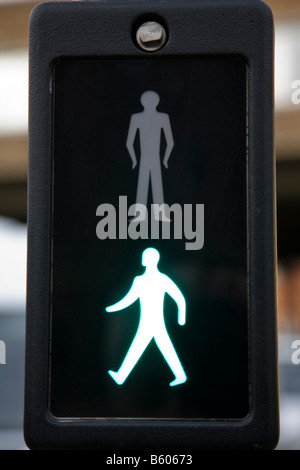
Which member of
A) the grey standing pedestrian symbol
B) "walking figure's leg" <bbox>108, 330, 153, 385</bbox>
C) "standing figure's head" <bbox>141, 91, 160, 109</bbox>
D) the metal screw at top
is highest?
the metal screw at top

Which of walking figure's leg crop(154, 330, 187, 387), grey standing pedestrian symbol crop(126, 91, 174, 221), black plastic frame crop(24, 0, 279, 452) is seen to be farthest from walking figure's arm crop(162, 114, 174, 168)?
walking figure's leg crop(154, 330, 187, 387)

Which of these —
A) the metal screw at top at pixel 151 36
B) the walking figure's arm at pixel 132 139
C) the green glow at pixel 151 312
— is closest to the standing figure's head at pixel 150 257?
the green glow at pixel 151 312

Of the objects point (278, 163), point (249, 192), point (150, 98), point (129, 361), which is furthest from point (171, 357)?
point (278, 163)

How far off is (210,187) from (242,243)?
0.09m

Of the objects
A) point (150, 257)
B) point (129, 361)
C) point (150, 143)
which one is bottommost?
point (129, 361)

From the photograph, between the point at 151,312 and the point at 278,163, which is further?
the point at 278,163

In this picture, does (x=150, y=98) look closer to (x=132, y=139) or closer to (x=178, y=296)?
(x=132, y=139)

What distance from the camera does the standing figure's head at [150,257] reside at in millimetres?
1147

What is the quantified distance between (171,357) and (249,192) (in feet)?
0.86

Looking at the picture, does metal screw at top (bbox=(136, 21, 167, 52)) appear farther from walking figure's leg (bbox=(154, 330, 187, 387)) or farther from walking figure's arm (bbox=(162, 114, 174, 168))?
walking figure's leg (bbox=(154, 330, 187, 387))

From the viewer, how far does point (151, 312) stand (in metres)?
1.15

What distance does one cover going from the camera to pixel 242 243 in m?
1.15

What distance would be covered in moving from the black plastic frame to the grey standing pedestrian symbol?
9cm

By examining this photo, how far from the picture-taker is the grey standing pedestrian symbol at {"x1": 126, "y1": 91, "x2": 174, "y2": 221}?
1140 millimetres
